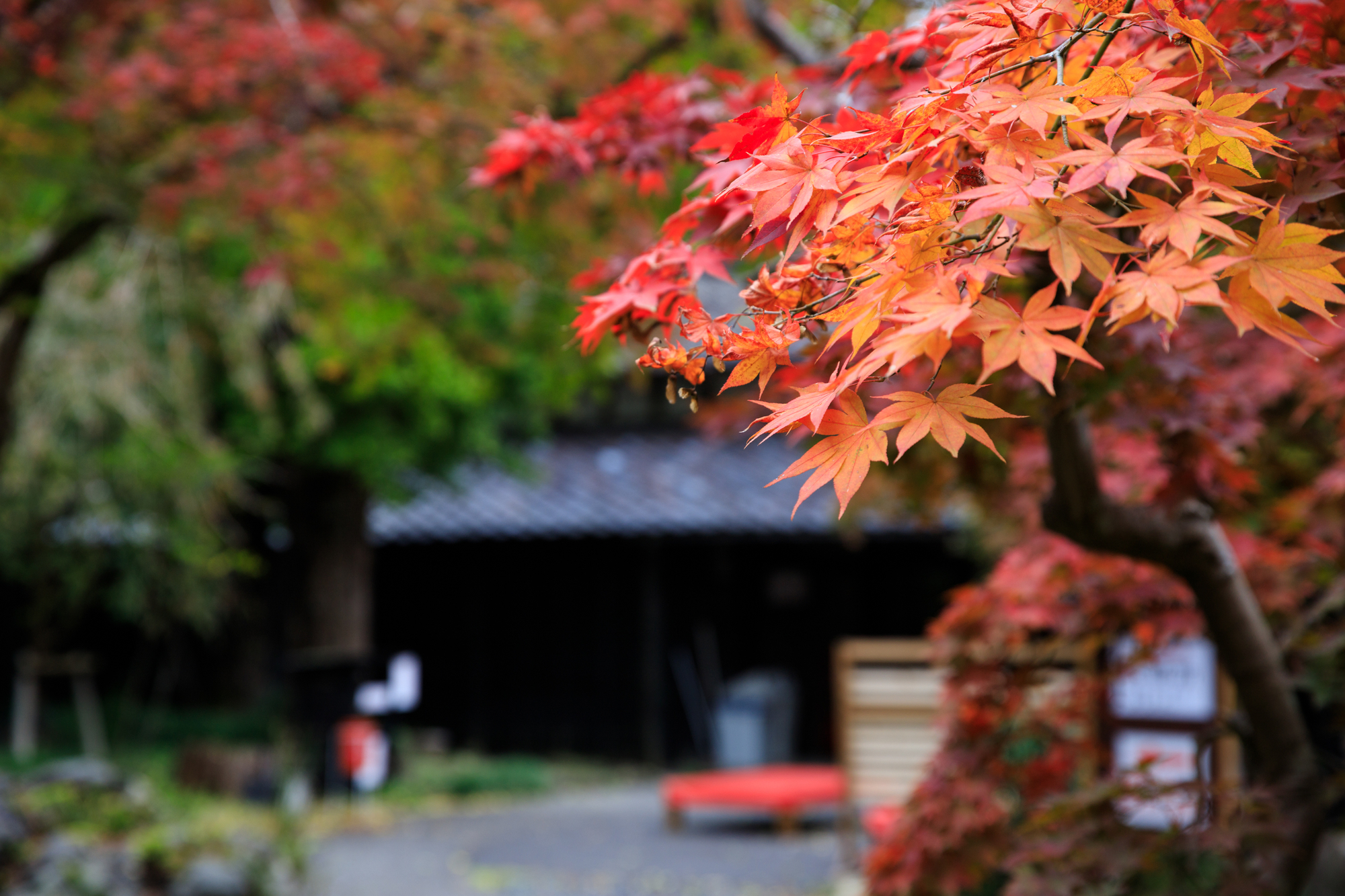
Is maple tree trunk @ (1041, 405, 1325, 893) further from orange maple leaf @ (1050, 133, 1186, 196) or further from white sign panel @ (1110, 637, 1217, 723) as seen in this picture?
white sign panel @ (1110, 637, 1217, 723)

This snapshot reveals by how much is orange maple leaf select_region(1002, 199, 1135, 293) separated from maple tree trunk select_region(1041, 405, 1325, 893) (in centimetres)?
92

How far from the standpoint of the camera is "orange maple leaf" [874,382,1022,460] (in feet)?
3.64

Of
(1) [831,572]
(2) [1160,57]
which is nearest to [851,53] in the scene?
(2) [1160,57]

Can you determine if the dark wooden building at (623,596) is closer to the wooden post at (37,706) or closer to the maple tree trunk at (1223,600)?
the wooden post at (37,706)

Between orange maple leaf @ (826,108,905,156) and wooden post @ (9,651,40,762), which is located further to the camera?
wooden post @ (9,651,40,762)

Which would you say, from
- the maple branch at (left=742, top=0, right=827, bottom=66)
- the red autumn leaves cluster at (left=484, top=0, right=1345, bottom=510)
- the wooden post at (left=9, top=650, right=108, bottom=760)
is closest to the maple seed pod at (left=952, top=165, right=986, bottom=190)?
the red autumn leaves cluster at (left=484, top=0, right=1345, bottom=510)

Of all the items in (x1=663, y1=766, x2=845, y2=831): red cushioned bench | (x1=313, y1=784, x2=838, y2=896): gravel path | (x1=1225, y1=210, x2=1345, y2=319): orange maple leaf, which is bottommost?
(x1=313, y1=784, x2=838, y2=896): gravel path

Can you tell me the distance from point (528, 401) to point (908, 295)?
10.2 metres

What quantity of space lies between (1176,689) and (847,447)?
3867mm

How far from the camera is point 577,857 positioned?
7.66 meters

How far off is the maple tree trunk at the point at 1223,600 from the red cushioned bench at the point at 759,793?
577 centimetres

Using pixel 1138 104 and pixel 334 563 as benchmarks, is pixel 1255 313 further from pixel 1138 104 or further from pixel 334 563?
pixel 334 563

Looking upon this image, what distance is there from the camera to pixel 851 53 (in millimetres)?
2092

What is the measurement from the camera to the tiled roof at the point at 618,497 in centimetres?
1116
